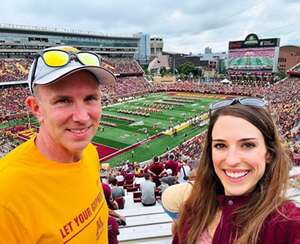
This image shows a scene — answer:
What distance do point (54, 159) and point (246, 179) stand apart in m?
1.25

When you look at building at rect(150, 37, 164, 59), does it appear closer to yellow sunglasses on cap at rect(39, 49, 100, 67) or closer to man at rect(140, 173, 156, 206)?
man at rect(140, 173, 156, 206)

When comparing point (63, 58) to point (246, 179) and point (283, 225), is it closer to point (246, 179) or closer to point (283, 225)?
point (246, 179)

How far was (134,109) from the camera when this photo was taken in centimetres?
3775

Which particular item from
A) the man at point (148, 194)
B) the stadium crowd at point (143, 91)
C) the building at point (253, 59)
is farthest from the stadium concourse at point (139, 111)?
the building at point (253, 59)

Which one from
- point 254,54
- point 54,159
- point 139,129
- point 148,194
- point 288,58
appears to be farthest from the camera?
point 288,58

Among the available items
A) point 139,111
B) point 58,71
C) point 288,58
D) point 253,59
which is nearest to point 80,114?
point 58,71

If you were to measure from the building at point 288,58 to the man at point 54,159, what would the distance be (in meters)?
93.7

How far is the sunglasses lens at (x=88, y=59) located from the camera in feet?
6.21

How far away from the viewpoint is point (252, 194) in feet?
5.53

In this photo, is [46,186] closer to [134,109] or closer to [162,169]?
[162,169]

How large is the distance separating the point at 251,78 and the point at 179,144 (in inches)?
1613

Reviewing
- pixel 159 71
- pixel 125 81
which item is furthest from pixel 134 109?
pixel 159 71

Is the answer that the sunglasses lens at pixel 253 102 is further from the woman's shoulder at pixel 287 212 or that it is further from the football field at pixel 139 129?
the football field at pixel 139 129

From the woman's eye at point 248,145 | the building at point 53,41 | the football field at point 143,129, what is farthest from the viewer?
the building at point 53,41
